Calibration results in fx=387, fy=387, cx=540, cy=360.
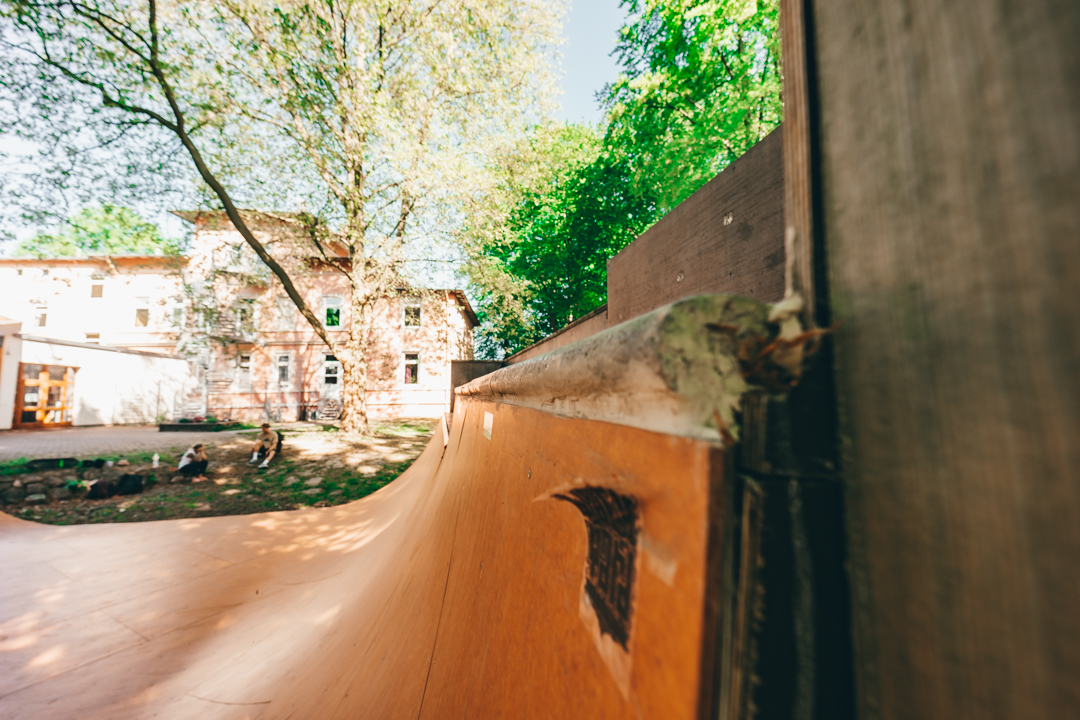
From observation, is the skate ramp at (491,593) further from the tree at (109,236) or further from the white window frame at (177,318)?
the white window frame at (177,318)

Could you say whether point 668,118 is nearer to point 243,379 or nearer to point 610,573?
point 610,573

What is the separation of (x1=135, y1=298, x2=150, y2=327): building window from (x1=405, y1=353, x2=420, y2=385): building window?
1745 centimetres

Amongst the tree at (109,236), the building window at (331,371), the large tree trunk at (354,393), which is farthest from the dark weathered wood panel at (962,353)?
the building window at (331,371)

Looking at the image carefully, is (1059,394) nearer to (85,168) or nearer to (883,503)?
(883,503)

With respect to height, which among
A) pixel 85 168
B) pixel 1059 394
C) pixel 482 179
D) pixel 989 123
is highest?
pixel 482 179

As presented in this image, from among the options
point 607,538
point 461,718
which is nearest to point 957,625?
point 607,538

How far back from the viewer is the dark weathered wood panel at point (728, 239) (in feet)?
3.43

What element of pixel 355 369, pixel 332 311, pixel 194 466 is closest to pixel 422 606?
pixel 194 466

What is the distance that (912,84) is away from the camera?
0.38 metres

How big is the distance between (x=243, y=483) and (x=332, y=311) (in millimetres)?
14732

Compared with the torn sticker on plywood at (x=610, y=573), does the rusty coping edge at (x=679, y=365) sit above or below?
above

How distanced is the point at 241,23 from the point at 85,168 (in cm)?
423

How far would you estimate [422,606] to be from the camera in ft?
5.67

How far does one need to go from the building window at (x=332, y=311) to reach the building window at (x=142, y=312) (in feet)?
42.2
